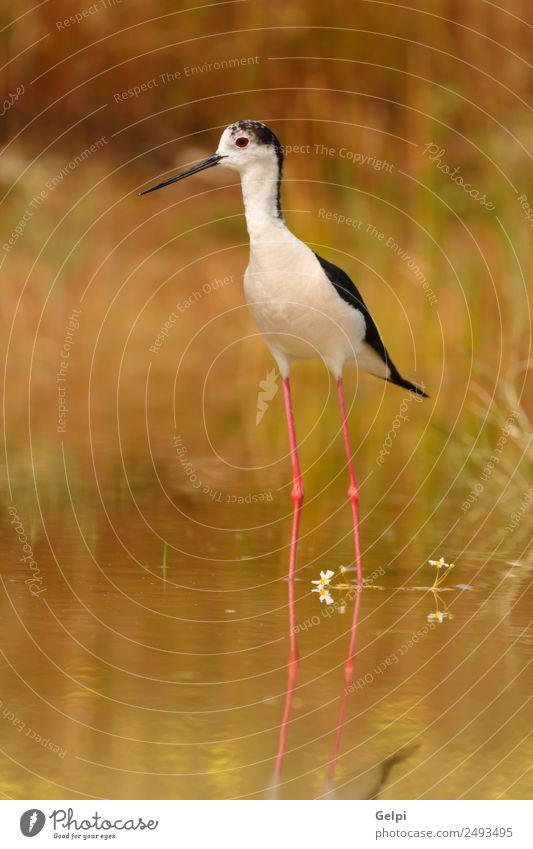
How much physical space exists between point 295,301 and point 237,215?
5.20m

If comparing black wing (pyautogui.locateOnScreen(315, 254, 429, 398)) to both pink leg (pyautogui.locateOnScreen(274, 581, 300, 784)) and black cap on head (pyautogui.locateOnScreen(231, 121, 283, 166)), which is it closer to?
black cap on head (pyautogui.locateOnScreen(231, 121, 283, 166))

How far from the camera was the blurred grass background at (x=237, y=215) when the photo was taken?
32.8 ft

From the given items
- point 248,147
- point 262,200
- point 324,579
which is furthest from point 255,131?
point 324,579

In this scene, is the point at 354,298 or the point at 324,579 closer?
the point at 324,579

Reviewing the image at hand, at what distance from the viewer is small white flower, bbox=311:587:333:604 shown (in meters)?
6.23

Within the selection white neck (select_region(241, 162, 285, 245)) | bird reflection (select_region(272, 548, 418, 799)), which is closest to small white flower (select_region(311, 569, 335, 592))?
bird reflection (select_region(272, 548, 418, 799))

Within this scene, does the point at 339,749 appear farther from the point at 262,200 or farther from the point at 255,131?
the point at 255,131

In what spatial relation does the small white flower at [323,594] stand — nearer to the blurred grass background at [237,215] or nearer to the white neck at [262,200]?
the white neck at [262,200]

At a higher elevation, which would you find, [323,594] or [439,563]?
[439,563]

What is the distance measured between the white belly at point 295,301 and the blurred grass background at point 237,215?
1.21 m

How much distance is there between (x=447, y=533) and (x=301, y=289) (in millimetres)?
1219

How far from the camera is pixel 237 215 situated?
12.0m

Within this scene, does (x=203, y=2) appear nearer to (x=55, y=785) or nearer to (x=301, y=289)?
(x=301, y=289)

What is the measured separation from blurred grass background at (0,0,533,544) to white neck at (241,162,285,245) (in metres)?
1.60
